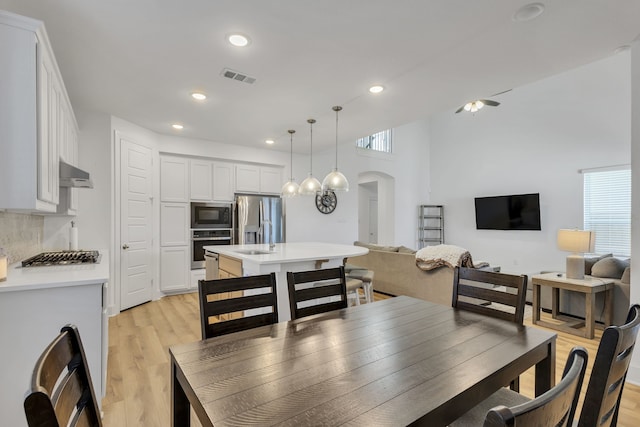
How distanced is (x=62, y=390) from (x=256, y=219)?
15.8 ft

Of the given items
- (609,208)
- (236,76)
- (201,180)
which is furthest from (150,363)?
(609,208)

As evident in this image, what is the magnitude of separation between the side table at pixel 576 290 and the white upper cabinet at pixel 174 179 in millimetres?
5184

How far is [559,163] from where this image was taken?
6.06 meters

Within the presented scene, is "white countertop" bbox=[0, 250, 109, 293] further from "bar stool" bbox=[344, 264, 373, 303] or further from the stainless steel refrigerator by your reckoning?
the stainless steel refrigerator

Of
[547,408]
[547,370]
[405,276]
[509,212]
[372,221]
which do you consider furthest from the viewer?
[372,221]

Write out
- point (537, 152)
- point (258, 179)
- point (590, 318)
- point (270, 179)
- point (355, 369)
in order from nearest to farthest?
point (355, 369) < point (590, 318) < point (258, 179) < point (270, 179) < point (537, 152)

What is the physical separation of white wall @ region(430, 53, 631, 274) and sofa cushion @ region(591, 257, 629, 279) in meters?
2.45

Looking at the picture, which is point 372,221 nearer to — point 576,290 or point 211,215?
point 211,215

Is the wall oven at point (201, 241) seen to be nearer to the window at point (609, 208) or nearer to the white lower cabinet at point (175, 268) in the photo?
the white lower cabinet at point (175, 268)

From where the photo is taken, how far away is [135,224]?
4.40 meters

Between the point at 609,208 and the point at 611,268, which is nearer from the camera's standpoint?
the point at 611,268

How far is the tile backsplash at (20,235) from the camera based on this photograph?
2416 millimetres

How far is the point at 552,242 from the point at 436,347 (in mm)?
6267

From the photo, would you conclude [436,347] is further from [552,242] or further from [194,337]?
[552,242]
